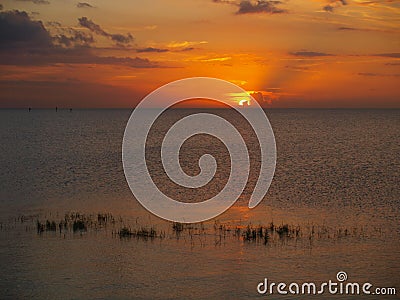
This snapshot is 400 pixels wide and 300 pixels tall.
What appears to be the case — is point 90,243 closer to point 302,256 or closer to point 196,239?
point 196,239

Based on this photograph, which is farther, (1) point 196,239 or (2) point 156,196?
(2) point 156,196

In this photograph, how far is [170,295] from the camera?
22.3 metres

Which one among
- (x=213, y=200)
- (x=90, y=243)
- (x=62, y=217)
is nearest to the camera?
(x=90, y=243)

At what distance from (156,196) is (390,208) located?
17.5m

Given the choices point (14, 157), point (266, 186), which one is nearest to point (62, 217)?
point (266, 186)

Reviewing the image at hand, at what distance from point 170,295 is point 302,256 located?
770cm

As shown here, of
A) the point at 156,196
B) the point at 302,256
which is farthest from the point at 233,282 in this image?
the point at 156,196

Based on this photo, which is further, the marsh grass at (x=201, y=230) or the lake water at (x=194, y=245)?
the marsh grass at (x=201, y=230)

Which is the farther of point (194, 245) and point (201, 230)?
point (201, 230)

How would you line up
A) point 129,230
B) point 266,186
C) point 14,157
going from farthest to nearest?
point 14,157
point 266,186
point 129,230

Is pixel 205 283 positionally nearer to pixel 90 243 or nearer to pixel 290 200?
pixel 90 243

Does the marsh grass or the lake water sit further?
the marsh grass

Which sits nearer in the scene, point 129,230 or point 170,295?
point 170,295

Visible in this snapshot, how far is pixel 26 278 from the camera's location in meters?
23.9
